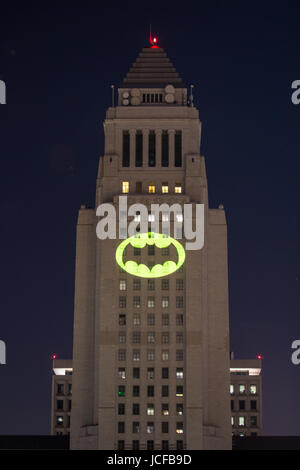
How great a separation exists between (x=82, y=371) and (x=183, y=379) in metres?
15.8

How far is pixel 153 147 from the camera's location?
15275 centimetres

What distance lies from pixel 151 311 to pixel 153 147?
26286 millimetres

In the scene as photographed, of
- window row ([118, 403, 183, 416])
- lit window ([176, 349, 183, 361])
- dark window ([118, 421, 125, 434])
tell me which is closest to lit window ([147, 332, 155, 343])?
lit window ([176, 349, 183, 361])

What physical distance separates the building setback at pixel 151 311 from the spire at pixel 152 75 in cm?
16

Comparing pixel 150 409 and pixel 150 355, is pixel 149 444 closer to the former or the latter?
pixel 150 409

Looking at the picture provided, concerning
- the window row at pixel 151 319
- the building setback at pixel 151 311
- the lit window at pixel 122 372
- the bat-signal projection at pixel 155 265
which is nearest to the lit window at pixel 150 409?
the building setback at pixel 151 311

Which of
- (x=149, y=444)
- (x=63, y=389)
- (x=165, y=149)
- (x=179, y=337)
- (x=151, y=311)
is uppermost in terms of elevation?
(x=165, y=149)

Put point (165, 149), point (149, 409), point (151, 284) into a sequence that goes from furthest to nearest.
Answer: point (165, 149) → point (151, 284) → point (149, 409)

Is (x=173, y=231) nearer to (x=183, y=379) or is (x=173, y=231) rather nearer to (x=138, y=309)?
(x=138, y=309)

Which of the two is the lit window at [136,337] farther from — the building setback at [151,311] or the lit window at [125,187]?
the lit window at [125,187]

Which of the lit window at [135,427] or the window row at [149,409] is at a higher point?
the window row at [149,409]

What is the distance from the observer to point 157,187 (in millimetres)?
150125

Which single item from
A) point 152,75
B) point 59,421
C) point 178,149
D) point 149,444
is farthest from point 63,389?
point 152,75

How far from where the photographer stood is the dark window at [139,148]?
498 ft
